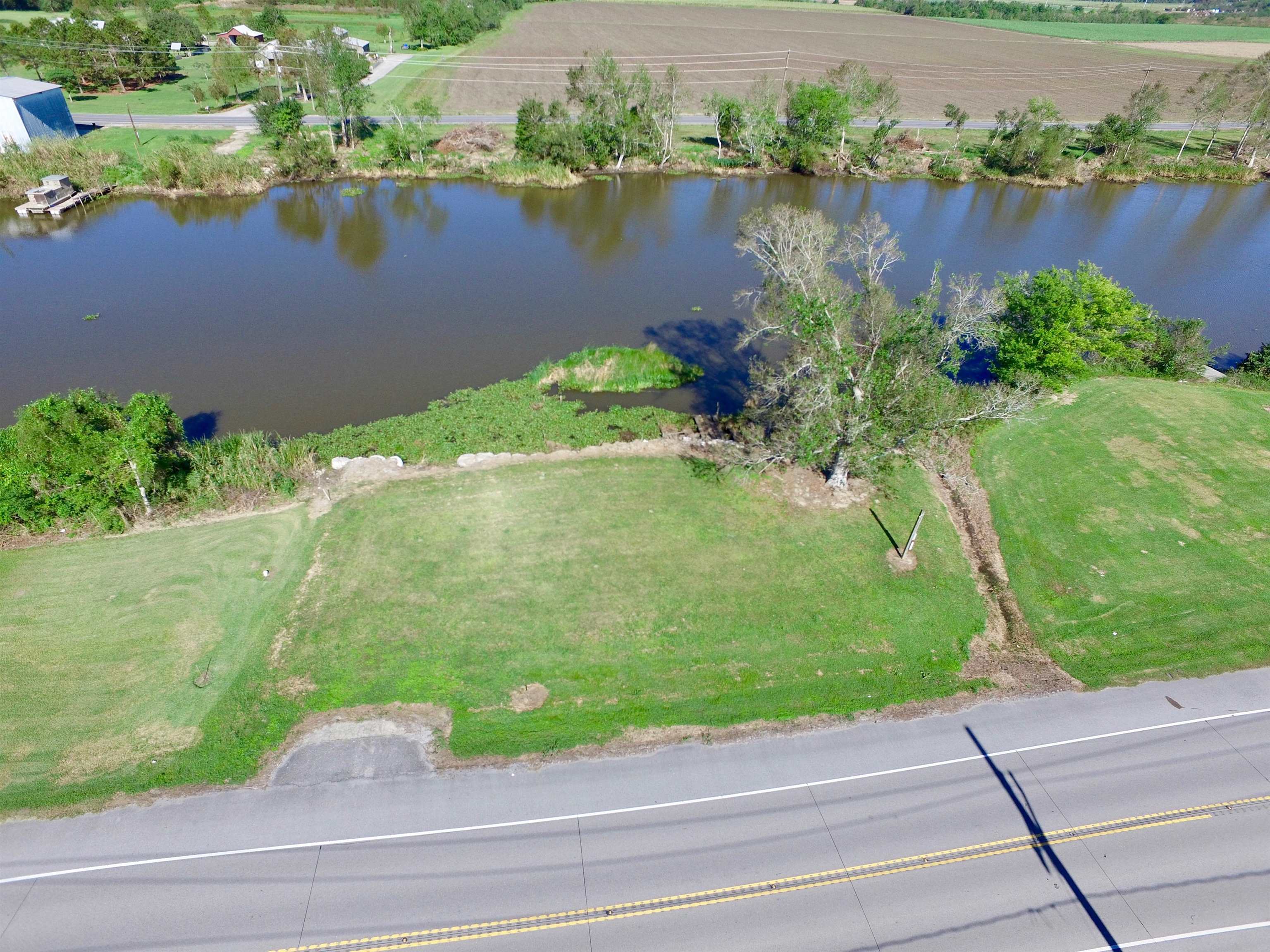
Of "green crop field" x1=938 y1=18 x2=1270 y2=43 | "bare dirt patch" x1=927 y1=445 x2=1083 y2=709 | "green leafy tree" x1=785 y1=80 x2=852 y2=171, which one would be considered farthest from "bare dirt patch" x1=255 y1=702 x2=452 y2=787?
A: "green crop field" x1=938 y1=18 x2=1270 y2=43

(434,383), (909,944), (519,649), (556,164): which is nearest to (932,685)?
(909,944)

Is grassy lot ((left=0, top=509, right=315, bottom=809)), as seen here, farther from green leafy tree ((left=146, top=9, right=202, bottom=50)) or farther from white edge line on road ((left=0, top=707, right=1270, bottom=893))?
green leafy tree ((left=146, top=9, right=202, bottom=50))

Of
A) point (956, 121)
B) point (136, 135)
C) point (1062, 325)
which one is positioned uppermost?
point (956, 121)

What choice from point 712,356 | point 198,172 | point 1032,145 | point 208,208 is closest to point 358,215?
point 208,208

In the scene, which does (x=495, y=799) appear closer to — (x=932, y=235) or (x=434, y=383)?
(x=434, y=383)

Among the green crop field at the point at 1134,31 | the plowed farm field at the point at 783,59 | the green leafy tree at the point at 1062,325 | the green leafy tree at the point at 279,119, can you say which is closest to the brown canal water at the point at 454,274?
the green leafy tree at the point at 279,119

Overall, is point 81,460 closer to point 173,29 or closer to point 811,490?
point 811,490
